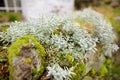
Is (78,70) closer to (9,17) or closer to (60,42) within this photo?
(60,42)

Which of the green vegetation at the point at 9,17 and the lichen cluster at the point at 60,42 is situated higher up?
the lichen cluster at the point at 60,42

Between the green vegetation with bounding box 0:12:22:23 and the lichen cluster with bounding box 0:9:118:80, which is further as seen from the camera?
the green vegetation with bounding box 0:12:22:23

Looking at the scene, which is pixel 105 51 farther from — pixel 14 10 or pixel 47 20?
pixel 14 10

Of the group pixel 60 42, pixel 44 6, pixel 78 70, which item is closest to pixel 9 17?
pixel 44 6

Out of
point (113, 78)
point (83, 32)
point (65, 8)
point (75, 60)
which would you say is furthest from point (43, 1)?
point (75, 60)

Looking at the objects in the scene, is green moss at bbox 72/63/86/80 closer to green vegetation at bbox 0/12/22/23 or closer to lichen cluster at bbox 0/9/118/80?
lichen cluster at bbox 0/9/118/80

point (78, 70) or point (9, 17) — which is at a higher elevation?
point (78, 70)

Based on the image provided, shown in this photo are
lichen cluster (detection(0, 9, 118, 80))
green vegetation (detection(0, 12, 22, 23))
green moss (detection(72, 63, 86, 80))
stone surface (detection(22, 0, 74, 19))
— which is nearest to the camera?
lichen cluster (detection(0, 9, 118, 80))

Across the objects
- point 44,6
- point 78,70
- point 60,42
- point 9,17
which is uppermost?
point 60,42

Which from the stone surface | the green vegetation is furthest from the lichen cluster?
the green vegetation

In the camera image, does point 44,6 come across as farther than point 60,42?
Yes

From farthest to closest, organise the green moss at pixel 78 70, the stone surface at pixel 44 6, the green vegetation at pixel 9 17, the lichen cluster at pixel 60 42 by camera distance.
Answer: the stone surface at pixel 44 6 < the green vegetation at pixel 9 17 < the green moss at pixel 78 70 < the lichen cluster at pixel 60 42

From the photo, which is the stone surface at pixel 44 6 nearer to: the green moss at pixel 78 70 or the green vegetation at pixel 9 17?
the green vegetation at pixel 9 17

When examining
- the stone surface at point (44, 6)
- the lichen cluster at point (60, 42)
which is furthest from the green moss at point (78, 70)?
the stone surface at point (44, 6)
